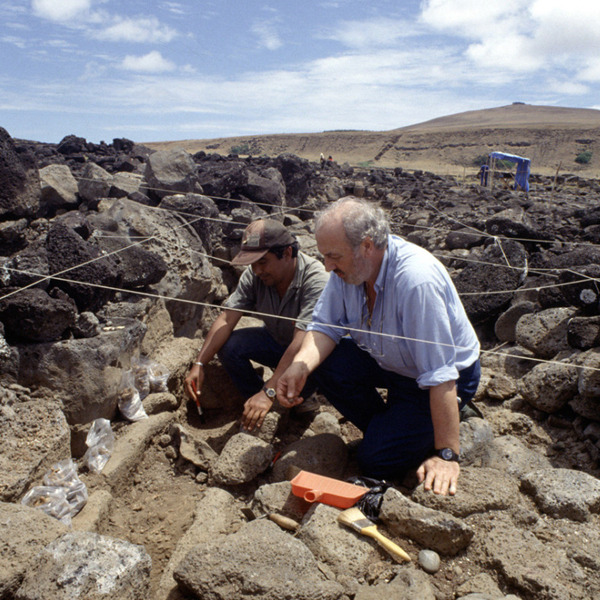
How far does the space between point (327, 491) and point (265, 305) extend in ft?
5.53

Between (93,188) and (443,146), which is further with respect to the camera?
(443,146)

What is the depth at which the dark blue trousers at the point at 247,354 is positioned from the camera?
4.00 metres

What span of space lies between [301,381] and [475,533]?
1148 millimetres

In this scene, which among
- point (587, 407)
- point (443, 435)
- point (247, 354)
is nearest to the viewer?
point (443, 435)

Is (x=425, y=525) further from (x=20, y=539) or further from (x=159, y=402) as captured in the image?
(x=159, y=402)

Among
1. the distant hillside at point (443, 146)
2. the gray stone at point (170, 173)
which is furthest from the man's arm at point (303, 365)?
the distant hillside at point (443, 146)

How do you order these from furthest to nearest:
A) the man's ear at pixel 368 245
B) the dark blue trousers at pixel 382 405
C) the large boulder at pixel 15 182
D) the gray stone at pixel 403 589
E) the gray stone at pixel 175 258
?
the gray stone at pixel 175 258 < the large boulder at pixel 15 182 < the dark blue trousers at pixel 382 405 < the man's ear at pixel 368 245 < the gray stone at pixel 403 589

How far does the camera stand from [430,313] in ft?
8.71

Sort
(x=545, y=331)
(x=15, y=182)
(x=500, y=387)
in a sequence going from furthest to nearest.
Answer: (x=545, y=331), (x=15, y=182), (x=500, y=387)

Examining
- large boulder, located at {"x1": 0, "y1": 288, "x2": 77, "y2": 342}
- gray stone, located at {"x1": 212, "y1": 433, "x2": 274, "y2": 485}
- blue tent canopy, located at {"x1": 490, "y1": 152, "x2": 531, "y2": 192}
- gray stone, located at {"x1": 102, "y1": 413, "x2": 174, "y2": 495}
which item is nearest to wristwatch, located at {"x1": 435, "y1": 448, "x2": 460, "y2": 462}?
gray stone, located at {"x1": 212, "y1": 433, "x2": 274, "y2": 485}

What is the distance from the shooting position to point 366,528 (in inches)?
93.6

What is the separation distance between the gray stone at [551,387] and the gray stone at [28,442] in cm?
318

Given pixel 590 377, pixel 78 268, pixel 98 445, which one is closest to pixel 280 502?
pixel 98 445

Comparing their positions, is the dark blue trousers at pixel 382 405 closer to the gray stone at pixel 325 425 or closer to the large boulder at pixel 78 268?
the gray stone at pixel 325 425
